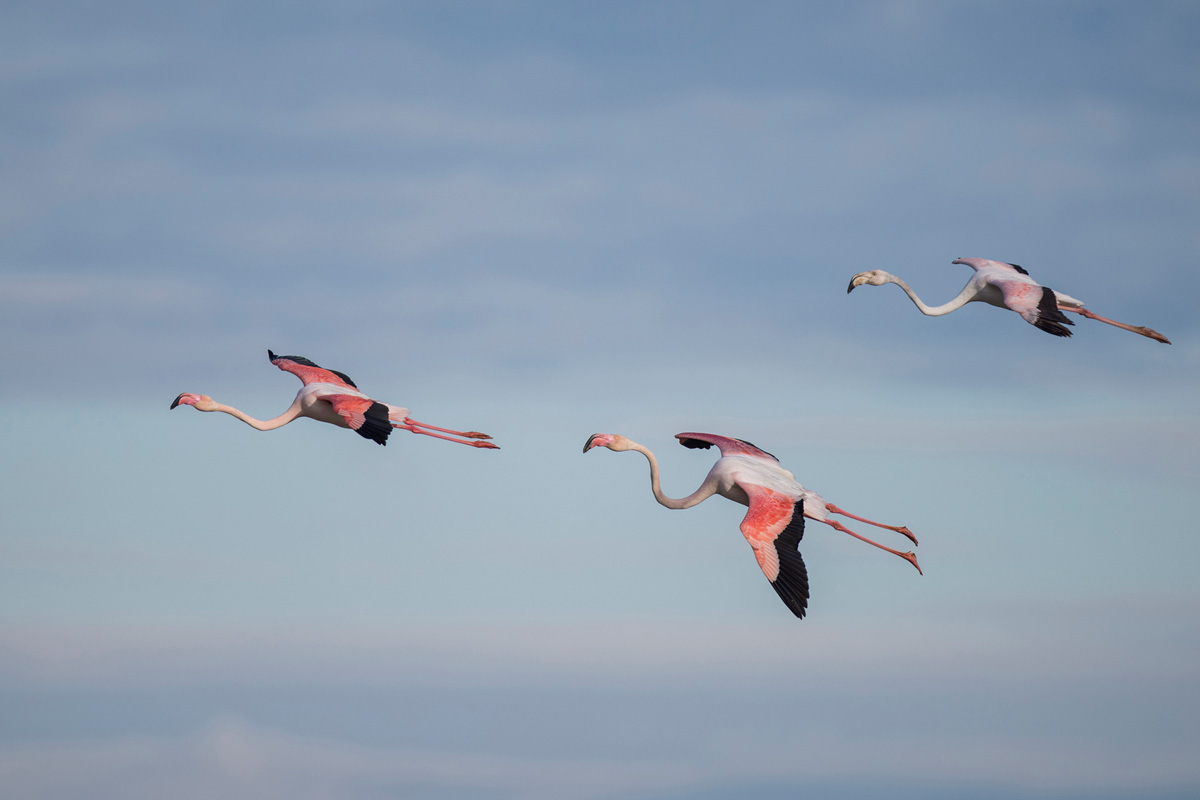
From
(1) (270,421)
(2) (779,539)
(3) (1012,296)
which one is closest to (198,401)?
(1) (270,421)

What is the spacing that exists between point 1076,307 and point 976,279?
1.75 meters

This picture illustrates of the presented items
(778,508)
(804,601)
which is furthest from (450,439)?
(804,601)

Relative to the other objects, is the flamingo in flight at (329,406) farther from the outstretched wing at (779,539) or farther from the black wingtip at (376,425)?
the outstretched wing at (779,539)

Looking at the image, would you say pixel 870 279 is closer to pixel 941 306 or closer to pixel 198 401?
pixel 941 306

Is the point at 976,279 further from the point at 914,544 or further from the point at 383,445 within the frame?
the point at 383,445

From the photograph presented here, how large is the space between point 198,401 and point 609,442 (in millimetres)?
7859

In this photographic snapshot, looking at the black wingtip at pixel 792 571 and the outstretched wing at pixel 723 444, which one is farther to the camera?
the outstretched wing at pixel 723 444

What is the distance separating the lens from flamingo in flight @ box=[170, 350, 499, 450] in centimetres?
2428

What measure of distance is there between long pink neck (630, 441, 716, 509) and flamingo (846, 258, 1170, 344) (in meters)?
4.59

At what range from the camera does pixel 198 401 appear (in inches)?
1031

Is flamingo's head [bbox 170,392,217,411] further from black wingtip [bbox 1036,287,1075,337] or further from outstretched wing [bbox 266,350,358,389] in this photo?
black wingtip [bbox 1036,287,1075,337]

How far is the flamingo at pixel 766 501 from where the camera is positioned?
65.2 ft

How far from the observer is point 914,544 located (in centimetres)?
2450

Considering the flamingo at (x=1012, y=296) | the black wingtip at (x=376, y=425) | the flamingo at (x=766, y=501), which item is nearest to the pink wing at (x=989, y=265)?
the flamingo at (x=1012, y=296)
